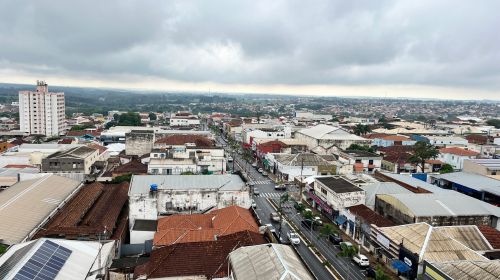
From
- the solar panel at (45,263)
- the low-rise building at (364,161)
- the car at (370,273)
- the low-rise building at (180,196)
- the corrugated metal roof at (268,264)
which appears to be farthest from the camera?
the low-rise building at (364,161)

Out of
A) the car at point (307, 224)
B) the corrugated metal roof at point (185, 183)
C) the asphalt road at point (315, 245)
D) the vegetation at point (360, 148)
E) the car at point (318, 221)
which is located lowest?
the asphalt road at point (315, 245)

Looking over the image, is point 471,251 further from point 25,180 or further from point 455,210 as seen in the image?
Answer: point 25,180

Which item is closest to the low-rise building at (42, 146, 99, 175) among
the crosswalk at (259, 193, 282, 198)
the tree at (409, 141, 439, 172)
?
the crosswalk at (259, 193, 282, 198)

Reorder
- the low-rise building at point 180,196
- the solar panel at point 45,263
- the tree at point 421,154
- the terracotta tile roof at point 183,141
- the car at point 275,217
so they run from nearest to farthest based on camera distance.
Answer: the solar panel at point 45,263 → the low-rise building at point 180,196 → the car at point 275,217 → the tree at point 421,154 → the terracotta tile roof at point 183,141

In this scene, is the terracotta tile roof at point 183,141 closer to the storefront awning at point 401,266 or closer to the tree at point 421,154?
the tree at point 421,154

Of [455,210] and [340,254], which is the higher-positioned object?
[455,210]

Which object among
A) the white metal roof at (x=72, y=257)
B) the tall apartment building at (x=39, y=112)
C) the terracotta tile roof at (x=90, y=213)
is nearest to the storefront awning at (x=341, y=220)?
the terracotta tile roof at (x=90, y=213)

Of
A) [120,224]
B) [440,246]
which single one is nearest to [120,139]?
[120,224]
